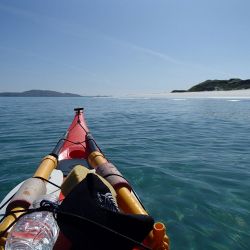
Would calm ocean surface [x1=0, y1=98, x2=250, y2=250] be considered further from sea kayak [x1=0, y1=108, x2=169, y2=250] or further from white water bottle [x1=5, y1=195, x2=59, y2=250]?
white water bottle [x1=5, y1=195, x2=59, y2=250]

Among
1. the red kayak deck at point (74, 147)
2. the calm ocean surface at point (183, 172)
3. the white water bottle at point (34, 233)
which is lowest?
the calm ocean surface at point (183, 172)

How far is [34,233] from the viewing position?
7.86ft

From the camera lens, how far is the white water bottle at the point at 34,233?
231 cm

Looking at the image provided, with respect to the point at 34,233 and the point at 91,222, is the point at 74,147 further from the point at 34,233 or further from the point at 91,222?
the point at 91,222

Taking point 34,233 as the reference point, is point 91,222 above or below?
above

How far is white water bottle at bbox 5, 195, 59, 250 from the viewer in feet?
7.58

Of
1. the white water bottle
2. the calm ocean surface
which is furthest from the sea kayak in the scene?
the calm ocean surface

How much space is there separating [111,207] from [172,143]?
726 cm

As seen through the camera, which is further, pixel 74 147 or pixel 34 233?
pixel 74 147

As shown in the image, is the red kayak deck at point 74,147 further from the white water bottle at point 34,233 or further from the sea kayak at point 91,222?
the white water bottle at point 34,233

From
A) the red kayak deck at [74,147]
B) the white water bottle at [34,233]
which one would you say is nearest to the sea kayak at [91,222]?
the white water bottle at [34,233]

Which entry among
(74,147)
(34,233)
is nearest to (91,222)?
(34,233)

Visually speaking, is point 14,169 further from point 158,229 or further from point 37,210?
point 158,229

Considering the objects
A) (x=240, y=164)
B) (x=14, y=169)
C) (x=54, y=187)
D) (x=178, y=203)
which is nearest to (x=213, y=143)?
(x=240, y=164)
